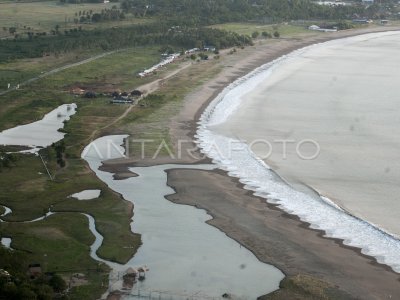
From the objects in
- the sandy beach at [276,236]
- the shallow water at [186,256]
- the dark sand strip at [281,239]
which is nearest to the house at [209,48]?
the sandy beach at [276,236]

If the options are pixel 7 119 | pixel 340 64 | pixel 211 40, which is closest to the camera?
pixel 7 119

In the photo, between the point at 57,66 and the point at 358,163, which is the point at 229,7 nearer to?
the point at 57,66

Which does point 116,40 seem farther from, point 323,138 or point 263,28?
point 323,138

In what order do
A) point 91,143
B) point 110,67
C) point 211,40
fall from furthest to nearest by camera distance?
point 211,40, point 110,67, point 91,143

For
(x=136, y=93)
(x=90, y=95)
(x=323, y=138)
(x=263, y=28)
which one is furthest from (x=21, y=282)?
(x=263, y=28)

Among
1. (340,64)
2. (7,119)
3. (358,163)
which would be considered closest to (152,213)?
(358,163)

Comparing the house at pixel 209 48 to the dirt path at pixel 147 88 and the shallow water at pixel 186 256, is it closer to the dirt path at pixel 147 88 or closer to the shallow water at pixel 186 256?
the dirt path at pixel 147 88
